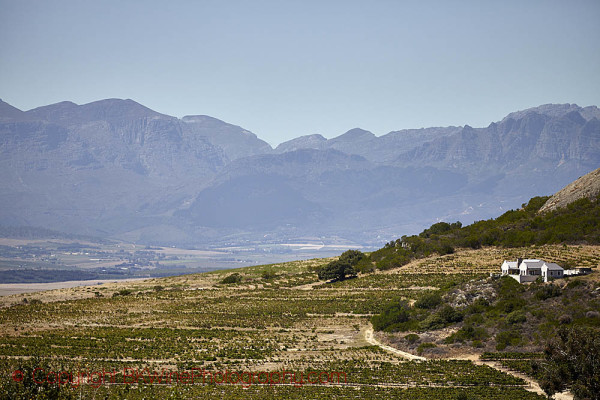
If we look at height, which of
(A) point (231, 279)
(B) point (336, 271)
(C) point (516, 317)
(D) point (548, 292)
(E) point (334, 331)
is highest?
(B) point (336, 271)

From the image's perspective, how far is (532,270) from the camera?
6606cm

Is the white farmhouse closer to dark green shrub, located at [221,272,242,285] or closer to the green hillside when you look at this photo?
the green hillside

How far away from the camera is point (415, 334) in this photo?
2420 inches

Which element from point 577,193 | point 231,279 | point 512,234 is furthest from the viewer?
point 231,279

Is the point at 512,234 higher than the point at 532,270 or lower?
higher

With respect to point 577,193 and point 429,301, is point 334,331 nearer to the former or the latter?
point 429,301

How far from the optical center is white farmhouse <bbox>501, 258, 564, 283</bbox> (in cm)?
6378

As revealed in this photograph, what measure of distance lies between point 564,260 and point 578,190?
94.2ft

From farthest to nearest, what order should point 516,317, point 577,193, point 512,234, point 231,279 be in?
point 231,279
point 577,193
point 512,234
point 516,317

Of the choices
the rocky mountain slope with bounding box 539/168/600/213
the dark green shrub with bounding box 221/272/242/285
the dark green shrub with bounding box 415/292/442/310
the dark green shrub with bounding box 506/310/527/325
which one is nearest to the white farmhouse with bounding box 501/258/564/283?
the dark green shrub with bounding box 506/310/527/325

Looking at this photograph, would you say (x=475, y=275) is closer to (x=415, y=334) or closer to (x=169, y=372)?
(x=415, y=334)

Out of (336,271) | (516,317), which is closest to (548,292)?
(516,317)

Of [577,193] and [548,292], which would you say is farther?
[577,193]

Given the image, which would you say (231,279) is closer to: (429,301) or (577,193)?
(429,301)
